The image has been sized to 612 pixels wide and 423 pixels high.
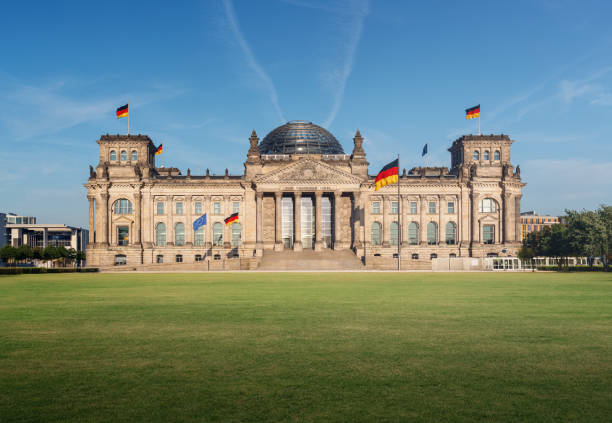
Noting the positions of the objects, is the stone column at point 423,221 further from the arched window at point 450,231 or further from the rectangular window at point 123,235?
the rectangular window at point 123,235

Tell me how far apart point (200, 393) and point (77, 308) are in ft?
42.1

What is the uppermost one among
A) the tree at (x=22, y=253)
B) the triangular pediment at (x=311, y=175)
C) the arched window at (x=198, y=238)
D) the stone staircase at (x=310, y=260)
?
the triangular pediment at (x=311, y=175)

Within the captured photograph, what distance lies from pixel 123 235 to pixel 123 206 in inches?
206

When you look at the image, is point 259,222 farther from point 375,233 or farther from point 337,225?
point 375,233

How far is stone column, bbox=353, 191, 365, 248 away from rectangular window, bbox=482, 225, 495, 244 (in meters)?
22.5

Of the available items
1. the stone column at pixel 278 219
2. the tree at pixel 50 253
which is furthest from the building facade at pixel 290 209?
the tree at pixel 50 253

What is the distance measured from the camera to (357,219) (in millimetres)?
89188

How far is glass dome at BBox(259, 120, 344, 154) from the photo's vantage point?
323ft

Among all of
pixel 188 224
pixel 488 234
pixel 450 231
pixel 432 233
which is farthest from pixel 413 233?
pixel 188 224

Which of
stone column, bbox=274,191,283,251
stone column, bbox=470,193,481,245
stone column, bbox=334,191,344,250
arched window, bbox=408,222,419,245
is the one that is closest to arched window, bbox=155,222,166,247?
stone column, bbox=274,191,283,251

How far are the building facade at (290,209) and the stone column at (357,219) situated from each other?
0.41 metres

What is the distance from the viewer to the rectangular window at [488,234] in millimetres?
93562

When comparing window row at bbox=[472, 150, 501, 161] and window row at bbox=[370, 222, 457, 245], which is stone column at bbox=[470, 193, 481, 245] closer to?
window row at bbox=[370, 222, 457, 245]

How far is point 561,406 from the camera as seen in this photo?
22.0ft
